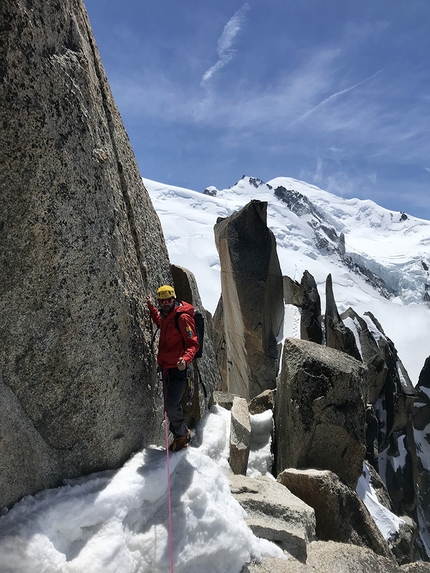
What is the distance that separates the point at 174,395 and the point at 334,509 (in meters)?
3.05

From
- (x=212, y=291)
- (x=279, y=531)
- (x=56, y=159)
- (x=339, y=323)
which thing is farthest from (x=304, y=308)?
(x=212, y=291)

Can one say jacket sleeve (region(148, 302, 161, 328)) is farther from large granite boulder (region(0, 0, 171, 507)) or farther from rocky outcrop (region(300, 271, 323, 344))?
rocky outcrop (region(300, 271, 323, 344))

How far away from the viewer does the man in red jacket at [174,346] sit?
18.7 ft

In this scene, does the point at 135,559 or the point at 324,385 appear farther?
the point at 324,385

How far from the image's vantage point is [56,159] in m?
4.50

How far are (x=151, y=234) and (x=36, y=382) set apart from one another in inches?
127

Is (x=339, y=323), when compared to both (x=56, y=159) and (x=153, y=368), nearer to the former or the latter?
(x=153, y=368)

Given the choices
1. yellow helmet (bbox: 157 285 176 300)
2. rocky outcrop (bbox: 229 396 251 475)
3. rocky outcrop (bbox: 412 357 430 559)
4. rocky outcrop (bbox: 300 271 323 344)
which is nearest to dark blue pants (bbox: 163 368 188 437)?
yellow helmet (bbox: 157 285 176 300)

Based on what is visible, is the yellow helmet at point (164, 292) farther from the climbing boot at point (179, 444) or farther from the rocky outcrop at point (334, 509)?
the rocky outcrop at point (334, 509)

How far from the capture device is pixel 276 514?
557 cm

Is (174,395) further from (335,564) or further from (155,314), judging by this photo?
(335,564)

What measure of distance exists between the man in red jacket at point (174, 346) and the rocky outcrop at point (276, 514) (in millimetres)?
1097

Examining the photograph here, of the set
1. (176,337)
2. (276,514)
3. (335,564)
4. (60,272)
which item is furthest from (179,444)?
(60,272)

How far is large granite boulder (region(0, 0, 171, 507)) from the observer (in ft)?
13.8
